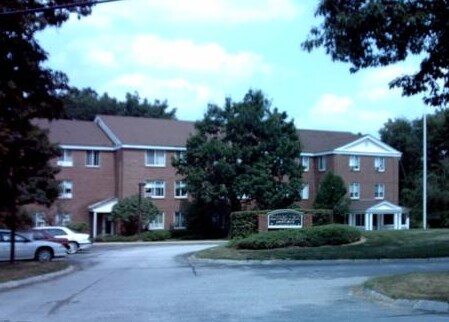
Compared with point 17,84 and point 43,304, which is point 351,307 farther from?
point 17,84

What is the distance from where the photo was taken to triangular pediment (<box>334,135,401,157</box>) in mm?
64488

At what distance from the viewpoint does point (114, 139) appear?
5844 centimetres

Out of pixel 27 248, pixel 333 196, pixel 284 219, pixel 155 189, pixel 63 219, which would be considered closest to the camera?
pixel 27 248

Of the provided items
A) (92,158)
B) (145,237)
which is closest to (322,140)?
(92,158)

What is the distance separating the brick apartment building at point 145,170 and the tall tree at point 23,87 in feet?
87.8

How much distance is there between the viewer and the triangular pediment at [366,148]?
6449 cm

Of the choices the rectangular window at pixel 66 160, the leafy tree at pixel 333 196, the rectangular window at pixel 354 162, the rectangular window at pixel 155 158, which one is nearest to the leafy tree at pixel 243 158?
the rectangular window at pixel 155 158

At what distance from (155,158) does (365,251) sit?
113 ft

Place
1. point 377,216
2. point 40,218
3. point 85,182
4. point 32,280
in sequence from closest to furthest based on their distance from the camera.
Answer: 1. point 32,280
2. point 40,218
3. point 85,182
4. point 377,216

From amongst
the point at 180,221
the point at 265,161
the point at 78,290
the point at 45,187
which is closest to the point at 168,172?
the point at 180,221

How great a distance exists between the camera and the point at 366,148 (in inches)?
2594

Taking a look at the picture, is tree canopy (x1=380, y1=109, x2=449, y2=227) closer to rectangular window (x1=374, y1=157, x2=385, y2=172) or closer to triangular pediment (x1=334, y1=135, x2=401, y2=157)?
rectangular window (x1=374, y1=157, x2=385, y2=172)

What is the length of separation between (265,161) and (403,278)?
121 feet

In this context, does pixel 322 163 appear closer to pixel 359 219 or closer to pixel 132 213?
pixel 359 219
